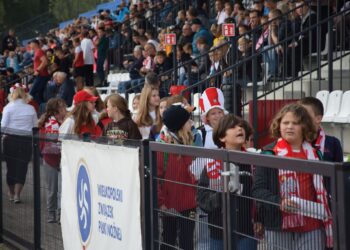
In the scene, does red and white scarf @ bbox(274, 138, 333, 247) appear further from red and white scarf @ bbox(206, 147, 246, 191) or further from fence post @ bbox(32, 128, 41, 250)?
fence post @ bbox(32, 128, 41, 250)

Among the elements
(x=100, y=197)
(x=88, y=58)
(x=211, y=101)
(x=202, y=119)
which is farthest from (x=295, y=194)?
(x=88, y=58)

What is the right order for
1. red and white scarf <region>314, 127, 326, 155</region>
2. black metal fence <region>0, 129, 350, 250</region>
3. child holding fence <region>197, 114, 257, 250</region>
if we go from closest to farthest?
black metal fence <region>0, 129, 350, 250</region> → child holding fence <region>197, 114, 257, 250</region> → red and white scarf <region>314, 127, 326, 155</region>

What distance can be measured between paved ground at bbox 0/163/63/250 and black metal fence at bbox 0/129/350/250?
5.88 feet

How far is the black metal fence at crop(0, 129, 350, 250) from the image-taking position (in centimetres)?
441

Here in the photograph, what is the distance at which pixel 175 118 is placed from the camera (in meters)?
6.91

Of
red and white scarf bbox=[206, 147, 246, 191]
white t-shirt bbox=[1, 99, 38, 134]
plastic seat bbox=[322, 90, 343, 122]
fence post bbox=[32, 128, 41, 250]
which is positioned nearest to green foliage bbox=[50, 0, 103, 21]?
white t-shirt bbox=[1, 99, 38, 134]

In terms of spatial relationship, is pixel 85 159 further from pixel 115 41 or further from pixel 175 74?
pixel 115 41

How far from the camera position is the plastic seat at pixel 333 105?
1248 centimetres

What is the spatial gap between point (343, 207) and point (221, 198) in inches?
54.1

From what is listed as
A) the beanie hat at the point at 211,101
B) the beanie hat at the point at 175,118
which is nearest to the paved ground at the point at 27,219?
the beanie hat at the point at 211,101

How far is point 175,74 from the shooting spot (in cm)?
1628

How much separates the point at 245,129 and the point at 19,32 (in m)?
43.8

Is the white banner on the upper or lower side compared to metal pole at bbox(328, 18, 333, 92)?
lower

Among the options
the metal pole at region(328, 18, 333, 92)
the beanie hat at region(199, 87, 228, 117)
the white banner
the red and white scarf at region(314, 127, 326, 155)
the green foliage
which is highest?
the green foliage
